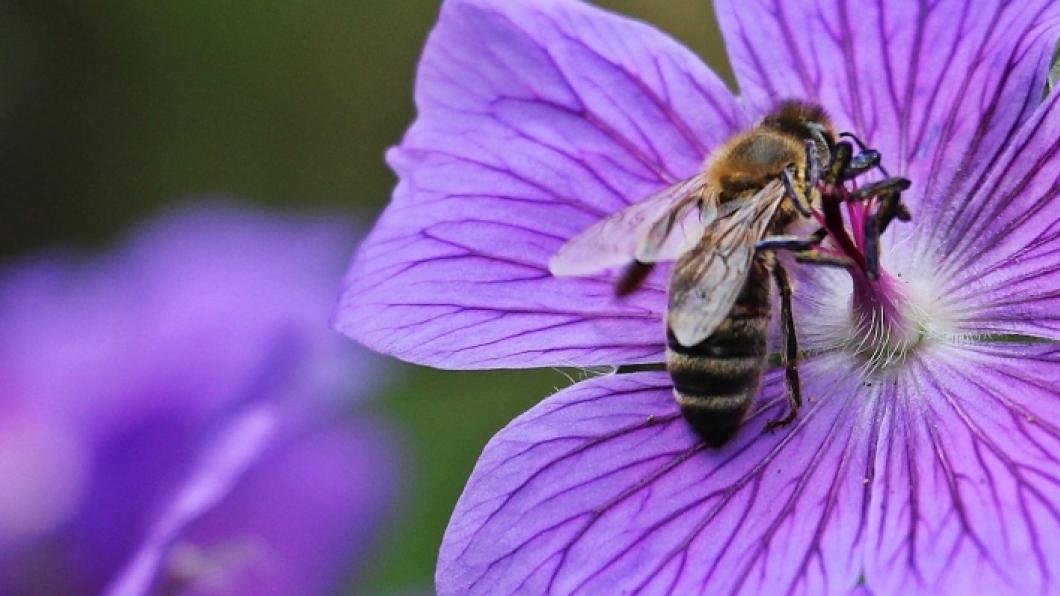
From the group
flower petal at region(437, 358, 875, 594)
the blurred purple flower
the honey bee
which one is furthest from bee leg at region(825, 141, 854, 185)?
the blurred purple flower

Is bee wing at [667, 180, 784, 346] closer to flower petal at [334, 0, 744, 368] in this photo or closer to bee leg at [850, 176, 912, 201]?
bee leg at [850, 176, 912, 201]

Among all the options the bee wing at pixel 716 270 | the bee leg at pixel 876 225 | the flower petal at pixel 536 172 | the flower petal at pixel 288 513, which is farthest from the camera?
the flower petal at pixel 288 513

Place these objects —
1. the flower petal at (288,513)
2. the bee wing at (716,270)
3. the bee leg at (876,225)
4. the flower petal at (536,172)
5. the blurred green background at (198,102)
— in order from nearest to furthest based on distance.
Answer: the bee wing at (716,270), the bee leg at (876,225), the flower petal at (536,172), the flower petal at (288,513), the blurred green background at (198,102)

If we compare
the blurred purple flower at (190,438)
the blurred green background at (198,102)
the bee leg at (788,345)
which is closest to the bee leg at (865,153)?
the bee leg at (788,345)

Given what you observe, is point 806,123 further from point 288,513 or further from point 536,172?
point 288,513

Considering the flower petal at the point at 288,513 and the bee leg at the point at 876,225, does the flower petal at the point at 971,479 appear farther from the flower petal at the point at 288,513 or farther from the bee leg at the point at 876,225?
the flower petal at the point at 288,513

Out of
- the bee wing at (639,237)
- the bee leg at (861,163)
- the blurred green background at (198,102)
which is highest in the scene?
the bee leg at (861,163)

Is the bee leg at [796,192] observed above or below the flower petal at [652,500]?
above

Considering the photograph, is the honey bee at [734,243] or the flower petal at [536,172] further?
the flower petal at [536,172]
